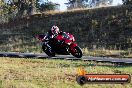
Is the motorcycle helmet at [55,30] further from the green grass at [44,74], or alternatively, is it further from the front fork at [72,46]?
the green grass at [44,74]

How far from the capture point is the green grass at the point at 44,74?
22.0 m

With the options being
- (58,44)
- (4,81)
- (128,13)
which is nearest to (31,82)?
(4,81)

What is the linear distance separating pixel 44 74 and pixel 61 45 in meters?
18.1

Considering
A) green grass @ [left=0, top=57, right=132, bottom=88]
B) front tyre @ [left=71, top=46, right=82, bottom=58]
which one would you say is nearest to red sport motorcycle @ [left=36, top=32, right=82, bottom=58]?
front tyre @ [left=71, top=46, right=82, bottom=58]

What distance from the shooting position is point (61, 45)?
6898 millimetres

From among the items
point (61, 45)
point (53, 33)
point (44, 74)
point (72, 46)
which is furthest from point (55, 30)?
point (44, 74)

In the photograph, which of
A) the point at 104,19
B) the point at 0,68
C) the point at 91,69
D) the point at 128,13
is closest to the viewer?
the point at 91,69

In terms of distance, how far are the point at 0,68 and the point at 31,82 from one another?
20.4 feet

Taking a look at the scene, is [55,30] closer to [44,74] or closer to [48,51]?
[48,51]

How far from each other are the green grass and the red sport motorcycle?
46.2 feet

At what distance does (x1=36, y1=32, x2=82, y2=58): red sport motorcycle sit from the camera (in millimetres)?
6780

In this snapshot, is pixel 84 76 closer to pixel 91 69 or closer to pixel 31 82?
pixel 31 82

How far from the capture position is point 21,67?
28.2 metres

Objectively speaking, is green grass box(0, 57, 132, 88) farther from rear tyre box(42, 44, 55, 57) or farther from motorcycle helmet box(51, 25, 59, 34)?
motorcycle helmet box(51, 25, 59, 34)
